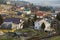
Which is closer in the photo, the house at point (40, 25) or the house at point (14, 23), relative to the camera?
the house at point (14, 23)

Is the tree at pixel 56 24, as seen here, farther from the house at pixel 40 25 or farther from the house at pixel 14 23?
the house at pixel 14 23

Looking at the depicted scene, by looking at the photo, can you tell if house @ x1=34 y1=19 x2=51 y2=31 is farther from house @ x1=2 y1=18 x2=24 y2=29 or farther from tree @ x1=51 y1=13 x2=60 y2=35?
house @ x1=2 y1=18 x2=24 y2=29

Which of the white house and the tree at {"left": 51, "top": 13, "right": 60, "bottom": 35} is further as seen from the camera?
the tree at {"left": 51, "top": 13, "right": 60, "bottom": 35}

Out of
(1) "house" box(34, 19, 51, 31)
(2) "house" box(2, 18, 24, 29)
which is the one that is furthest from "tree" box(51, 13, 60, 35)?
(2) "house" box(2, 18, 24, 29)

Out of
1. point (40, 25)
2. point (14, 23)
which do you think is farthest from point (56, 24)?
point (14, 23)

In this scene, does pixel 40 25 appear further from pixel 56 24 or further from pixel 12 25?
pixel 12 25

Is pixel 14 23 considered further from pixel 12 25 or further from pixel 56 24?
pixel 56 24

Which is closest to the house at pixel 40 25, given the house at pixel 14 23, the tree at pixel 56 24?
the tree at pixel 56 24

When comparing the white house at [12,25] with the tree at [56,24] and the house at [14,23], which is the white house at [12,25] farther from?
the tree at [56,24]

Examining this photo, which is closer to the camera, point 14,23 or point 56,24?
point 14,23
